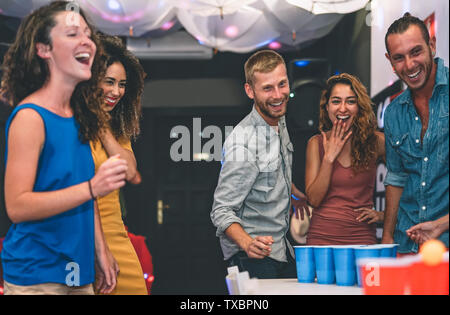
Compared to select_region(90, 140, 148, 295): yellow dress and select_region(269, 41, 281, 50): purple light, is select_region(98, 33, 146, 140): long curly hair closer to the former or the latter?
select_region(90, 140, 148, 295): yellow dress

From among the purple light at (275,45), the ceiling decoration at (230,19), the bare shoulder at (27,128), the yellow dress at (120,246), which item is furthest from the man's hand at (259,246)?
the purple light at (275,45)

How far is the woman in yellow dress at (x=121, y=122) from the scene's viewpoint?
144 cm

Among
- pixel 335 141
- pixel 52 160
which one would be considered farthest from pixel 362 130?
pixel 52 160

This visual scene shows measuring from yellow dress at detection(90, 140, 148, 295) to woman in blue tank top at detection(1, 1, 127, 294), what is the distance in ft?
0.83

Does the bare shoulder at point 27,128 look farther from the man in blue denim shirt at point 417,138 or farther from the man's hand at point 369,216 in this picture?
the man's hand at point 369,216

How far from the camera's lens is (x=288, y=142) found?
1.62 meters

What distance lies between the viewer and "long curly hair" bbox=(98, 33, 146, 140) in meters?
1.47

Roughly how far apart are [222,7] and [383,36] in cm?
122

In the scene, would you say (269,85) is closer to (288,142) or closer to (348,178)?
(288,142)

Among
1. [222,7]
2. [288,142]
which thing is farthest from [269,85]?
[222,7]

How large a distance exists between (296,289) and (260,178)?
425mm

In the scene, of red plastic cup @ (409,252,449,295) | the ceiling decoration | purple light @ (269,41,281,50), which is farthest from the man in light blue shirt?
purple light @ (269,41,281,50)

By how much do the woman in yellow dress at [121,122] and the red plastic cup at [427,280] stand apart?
2.55ft
